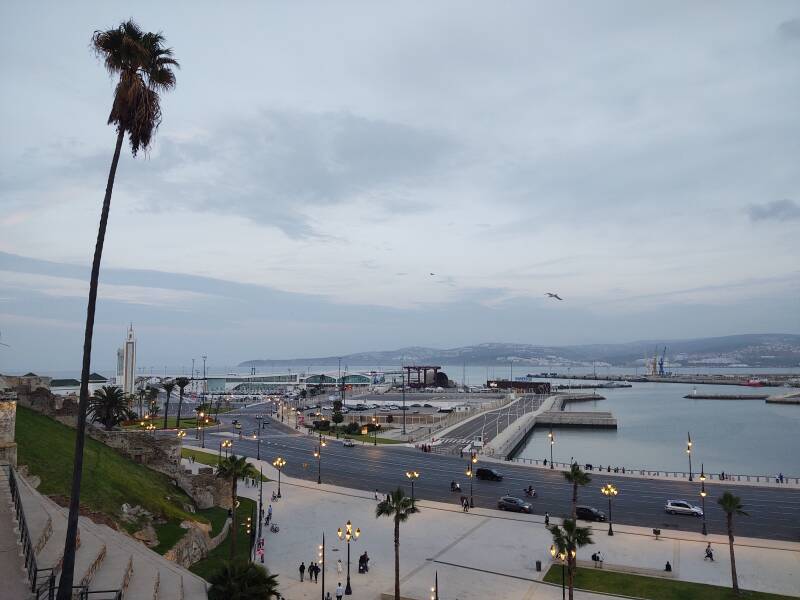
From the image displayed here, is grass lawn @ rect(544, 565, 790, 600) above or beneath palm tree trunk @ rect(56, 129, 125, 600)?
beneath

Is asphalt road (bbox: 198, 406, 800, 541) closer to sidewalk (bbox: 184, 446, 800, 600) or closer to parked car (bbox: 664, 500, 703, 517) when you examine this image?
parked car (bbox: 664, 500, 703, 517)

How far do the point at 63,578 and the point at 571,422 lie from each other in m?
126

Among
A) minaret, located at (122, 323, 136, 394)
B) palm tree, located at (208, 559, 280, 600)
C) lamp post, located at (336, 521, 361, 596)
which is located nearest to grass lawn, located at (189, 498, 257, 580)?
lamp post, located at (336, 521, 361, 596)

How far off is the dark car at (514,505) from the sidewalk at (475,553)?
1.29 m

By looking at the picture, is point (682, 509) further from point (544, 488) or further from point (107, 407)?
point (107, 407)

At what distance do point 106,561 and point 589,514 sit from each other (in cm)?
3498

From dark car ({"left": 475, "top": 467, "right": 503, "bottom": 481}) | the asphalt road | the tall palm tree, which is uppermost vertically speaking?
the tall palm tree

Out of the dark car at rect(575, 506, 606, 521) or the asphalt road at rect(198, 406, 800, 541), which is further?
the dark car at rect(575, 506, 606, 521)

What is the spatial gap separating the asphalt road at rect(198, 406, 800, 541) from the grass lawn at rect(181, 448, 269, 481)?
5.25 meters

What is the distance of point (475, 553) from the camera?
3628cm

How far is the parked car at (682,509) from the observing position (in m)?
44.2

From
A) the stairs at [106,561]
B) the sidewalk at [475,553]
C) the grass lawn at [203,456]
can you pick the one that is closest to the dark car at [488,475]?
the sidewalk at [475,553]

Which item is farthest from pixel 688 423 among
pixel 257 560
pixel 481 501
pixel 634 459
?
pixel 257 560

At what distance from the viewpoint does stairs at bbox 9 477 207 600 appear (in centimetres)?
1847
